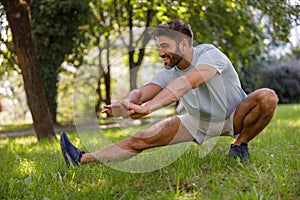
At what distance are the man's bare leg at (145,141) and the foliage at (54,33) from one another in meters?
7.37

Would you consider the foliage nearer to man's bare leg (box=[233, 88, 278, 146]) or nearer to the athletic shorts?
the athletic shorts

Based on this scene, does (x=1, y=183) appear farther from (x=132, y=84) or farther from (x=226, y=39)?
(x=226, y=39)

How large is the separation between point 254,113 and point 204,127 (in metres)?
0.45

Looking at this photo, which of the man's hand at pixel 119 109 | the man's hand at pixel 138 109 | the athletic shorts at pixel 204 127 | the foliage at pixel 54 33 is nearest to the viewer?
the man's hand at pixel 138 109

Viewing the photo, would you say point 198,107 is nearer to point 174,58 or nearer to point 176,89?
point 174,58

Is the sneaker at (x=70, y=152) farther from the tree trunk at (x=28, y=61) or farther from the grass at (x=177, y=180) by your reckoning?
the tree trunk at (x=28, y=61)

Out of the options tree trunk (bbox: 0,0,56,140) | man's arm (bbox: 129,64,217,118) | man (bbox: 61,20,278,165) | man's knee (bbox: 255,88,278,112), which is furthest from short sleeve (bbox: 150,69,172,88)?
tree trunk (bbox: 0,0,56,140)

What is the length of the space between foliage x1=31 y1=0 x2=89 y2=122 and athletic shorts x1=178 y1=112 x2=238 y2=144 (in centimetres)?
741

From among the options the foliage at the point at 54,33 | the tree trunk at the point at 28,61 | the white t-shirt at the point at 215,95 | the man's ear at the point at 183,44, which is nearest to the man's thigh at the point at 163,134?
the white t-shirt at the point at 215,95

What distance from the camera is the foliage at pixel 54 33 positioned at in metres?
10.5

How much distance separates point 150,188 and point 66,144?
102 cm

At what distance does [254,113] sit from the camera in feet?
10.8

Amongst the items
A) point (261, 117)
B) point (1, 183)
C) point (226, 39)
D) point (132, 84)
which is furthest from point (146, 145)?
point (226, 39)

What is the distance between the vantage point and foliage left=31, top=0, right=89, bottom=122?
10453 mm
